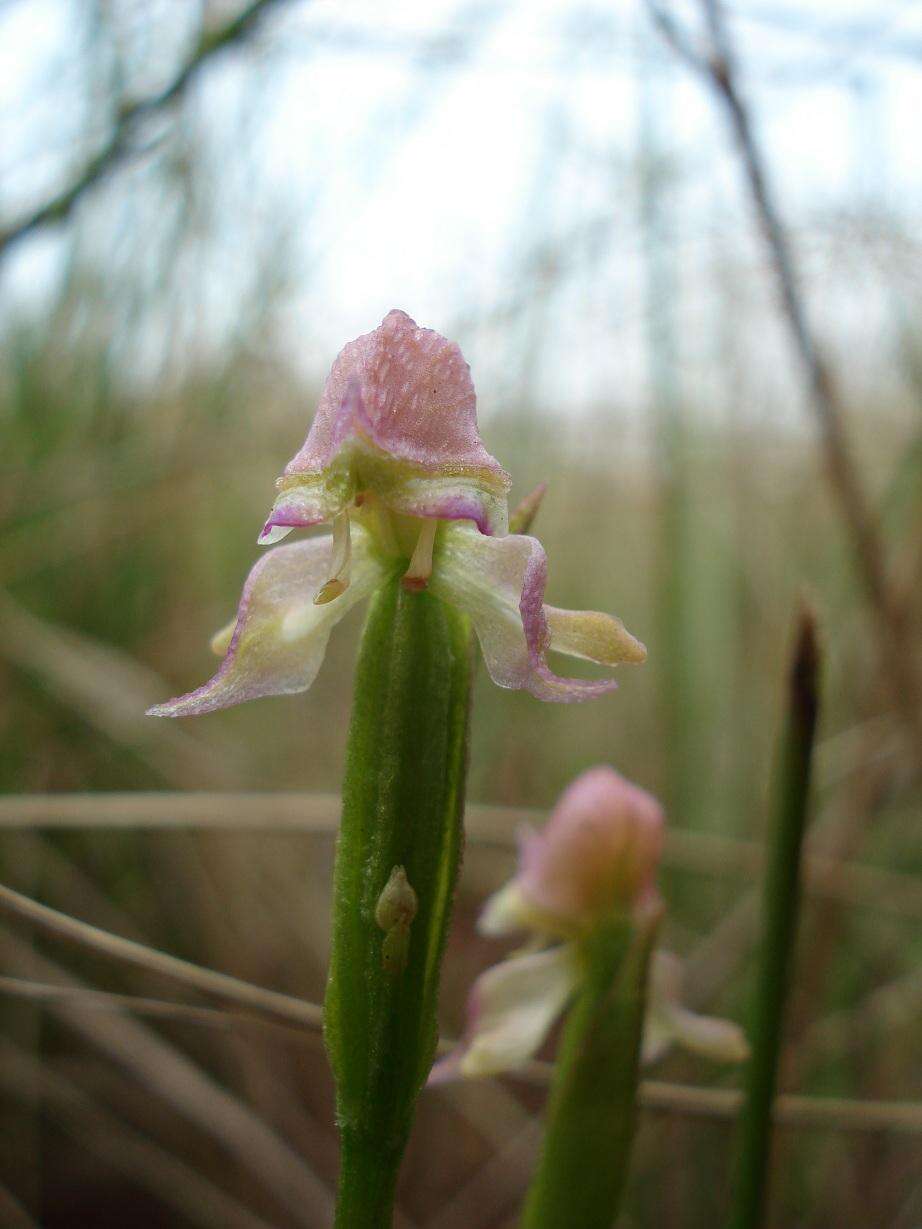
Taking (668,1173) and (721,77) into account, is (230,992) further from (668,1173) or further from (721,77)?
(668,1173)

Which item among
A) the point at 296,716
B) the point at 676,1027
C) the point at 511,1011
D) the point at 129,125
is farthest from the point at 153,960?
the point at 296,716

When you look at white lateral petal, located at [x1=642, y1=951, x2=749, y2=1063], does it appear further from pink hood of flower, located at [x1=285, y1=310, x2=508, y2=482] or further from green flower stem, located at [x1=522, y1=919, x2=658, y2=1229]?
pink hood of flower, located at [x1=285, y1=310, x2=508, y2=482]

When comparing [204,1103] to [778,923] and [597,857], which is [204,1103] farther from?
A: [778,923]

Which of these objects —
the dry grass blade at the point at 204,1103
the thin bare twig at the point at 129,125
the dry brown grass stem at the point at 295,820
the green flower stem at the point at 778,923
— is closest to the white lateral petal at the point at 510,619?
the green flower stem at the point at 778,923

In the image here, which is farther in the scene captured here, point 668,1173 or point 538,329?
point 538,329

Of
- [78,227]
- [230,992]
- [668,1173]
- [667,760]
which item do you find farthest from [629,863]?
[78,227]

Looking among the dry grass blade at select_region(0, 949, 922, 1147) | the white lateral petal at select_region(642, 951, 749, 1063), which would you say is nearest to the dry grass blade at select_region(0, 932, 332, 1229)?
the dry grass blade at select_region(0, 949, 922, 1147)
